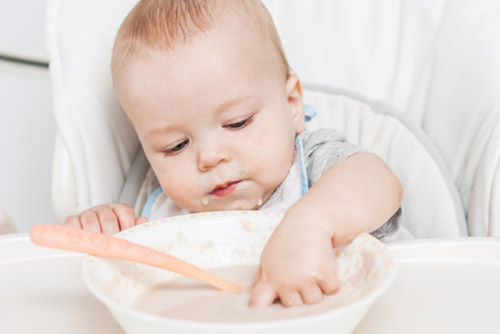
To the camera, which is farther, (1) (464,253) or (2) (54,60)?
(2) (54,60)

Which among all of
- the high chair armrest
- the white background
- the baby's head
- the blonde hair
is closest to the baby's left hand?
the baby's head

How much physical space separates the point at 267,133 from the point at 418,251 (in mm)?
322

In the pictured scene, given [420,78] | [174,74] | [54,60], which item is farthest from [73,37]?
[420,78]

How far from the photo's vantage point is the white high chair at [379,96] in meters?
0.98

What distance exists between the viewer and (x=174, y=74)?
92cm

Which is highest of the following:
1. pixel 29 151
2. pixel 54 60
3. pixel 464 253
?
pixel 54 60

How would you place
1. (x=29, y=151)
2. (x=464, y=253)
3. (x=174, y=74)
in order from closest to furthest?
1. (x=464, y=253)
2. (x=174, y=74)
3. (x=29, y=151)

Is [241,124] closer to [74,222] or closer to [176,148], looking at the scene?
[176,148]

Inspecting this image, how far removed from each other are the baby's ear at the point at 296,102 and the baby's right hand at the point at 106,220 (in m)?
0.33

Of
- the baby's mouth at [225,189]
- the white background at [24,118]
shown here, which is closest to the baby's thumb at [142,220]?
the baby's mouth at [225,189]

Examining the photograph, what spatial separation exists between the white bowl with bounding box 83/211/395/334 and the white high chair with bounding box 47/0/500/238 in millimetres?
383

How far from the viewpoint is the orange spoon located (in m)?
0.55

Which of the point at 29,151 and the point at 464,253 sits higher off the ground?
the point at 464,253

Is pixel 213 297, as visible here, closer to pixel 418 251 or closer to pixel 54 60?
pixel 418 251
